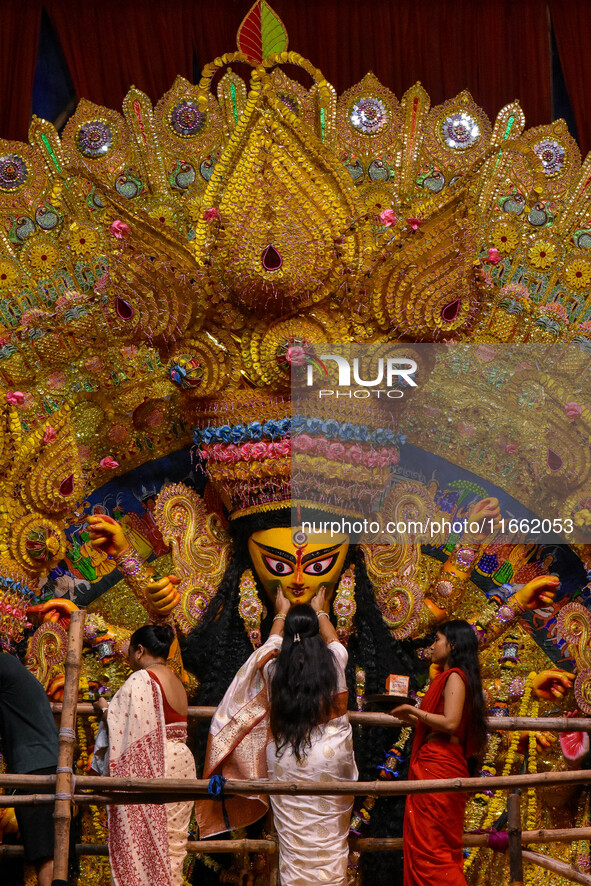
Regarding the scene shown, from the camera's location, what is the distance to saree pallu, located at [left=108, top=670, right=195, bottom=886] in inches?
218

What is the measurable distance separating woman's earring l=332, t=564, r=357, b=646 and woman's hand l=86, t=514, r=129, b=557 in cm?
111

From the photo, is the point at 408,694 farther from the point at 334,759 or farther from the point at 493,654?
the point at 334,759

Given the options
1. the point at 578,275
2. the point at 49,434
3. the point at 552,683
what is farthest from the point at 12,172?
the point at 552,683

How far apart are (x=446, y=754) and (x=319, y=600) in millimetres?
1318

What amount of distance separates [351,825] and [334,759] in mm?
1038

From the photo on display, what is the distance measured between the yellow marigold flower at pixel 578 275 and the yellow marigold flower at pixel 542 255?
4.4 inches

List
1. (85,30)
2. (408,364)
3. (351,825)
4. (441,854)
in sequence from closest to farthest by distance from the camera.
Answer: (441,854), (351,825), (408,364), (85,30)

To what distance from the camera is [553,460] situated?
7.27m

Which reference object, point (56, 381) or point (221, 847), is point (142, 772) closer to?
point (221, 847)

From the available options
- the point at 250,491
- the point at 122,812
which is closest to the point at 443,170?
the point at 250,491

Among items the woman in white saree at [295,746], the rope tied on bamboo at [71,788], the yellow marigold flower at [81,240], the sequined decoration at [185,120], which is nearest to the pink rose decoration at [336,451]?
the woman in white saree at [295,746]

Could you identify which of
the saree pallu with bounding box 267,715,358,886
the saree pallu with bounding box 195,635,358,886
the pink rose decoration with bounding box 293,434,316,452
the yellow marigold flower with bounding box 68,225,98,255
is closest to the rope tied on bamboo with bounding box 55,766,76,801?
the saree pallu with bounding box 195,635,358,886

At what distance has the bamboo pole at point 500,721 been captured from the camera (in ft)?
19.0

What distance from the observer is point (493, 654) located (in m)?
6.93
